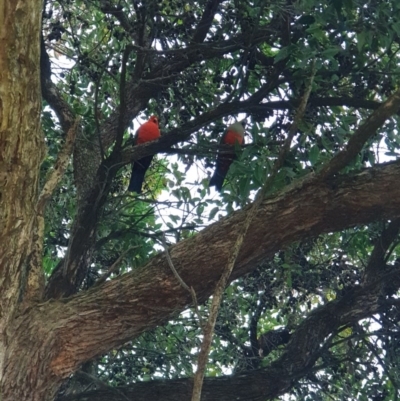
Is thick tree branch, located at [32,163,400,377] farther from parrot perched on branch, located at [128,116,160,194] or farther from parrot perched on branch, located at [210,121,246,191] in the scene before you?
parrot perched on branch, located at [128,116,160,194]

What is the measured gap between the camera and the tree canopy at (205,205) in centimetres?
357

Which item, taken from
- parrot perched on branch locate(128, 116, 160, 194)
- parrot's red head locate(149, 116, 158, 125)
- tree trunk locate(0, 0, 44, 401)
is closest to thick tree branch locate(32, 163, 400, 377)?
tree trunk locate(0, 0, 44, 401)

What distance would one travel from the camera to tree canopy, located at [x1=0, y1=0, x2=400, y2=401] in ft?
11.7

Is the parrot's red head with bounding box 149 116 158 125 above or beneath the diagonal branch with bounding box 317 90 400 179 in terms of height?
above

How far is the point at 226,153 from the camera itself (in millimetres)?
4809

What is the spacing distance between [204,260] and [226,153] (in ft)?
3.68

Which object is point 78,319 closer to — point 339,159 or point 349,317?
point 339,159

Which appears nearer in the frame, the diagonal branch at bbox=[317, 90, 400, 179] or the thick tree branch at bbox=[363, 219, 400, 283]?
the diagonal branch at bbox=[317, 90, 400, 179]

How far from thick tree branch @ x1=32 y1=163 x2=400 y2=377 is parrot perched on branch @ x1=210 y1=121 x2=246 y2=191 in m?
0.88

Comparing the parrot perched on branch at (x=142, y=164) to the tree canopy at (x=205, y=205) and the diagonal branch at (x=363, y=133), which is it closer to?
the tree canopy at (x=205, y=205)

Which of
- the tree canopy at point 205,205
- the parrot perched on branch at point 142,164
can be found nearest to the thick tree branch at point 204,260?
the tree canopy at point 205,205

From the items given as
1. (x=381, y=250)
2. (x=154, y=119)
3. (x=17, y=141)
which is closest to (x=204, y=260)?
(x=17, y=141)

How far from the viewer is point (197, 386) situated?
2.54 metres

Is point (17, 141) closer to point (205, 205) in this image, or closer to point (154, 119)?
point (205, 205)
